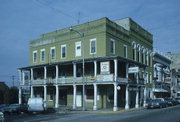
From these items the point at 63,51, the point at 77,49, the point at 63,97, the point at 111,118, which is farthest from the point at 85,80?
the point at 111,118

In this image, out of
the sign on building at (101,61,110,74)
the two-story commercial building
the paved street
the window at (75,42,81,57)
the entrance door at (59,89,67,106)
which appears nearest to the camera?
A: the paved street

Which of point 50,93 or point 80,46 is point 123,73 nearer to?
point 80,46

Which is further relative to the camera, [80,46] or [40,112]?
[80,46]

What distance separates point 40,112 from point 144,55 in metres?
22.3

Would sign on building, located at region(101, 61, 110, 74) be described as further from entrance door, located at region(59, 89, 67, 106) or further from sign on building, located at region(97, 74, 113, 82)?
entrance door, located at region(59, 89, 67, 106)

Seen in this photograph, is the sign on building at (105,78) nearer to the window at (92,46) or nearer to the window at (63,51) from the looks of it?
the window at (92,46)

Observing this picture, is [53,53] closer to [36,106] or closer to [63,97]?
[63,97]

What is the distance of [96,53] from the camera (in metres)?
30.6

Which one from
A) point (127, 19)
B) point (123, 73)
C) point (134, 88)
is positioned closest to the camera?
point (134, 88)

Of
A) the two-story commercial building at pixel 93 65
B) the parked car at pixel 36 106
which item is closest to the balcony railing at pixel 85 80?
the two-story commercial building at pixel 93 65

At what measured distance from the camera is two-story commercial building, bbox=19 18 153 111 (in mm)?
27859

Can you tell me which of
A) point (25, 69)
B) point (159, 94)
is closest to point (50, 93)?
point (25, 69)

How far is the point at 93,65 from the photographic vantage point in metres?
31.2

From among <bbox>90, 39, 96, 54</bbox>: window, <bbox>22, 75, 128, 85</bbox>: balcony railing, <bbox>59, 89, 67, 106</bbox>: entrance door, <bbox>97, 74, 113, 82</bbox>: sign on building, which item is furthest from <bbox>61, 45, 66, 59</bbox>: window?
<bbox>97, 74, 113, 82</bbox>: sign on building
